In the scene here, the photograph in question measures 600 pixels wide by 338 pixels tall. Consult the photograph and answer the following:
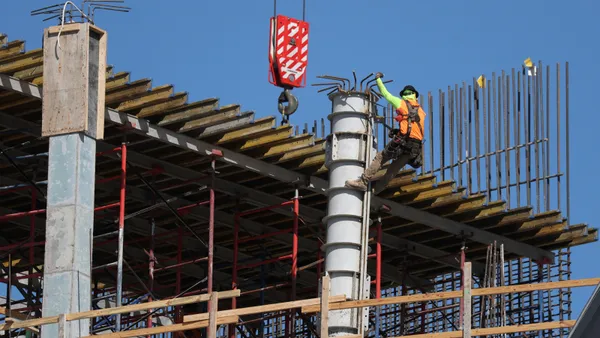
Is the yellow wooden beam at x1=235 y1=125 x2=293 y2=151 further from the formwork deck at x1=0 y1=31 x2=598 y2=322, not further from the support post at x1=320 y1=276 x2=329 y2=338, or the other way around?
the support post at x1=320 y1=276 x2=329 y2=338

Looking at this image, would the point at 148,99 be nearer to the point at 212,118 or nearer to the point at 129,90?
the point at 129,90

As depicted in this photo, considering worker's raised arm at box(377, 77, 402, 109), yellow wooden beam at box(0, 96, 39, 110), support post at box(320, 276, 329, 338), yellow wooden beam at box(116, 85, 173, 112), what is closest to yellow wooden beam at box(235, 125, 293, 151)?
yellow wooden beam at box(116, 85, 173, 112)

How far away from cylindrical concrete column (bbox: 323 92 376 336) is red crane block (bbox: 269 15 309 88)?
518cm

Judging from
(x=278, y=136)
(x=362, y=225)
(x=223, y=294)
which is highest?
(x=278, y=136)

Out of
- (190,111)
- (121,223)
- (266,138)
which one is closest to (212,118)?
(190,111)

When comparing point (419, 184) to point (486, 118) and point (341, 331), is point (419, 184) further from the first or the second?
point (341, 331)

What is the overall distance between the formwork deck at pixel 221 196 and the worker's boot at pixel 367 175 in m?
2.93

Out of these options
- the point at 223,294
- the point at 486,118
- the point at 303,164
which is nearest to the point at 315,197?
the point at 303,164

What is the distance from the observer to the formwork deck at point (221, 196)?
36.1 metres

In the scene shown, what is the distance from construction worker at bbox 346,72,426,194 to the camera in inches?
1371

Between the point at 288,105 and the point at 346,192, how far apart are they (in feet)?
15.4

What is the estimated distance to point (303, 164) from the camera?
126ft

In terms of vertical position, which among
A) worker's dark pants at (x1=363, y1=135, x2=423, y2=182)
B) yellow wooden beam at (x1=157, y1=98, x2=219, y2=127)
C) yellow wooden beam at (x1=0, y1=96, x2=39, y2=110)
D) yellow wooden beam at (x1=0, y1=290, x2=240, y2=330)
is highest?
yellow wooden beam at (x1=157, y1=98, x2=219, y2=127)

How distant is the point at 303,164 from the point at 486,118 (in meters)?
6.37
